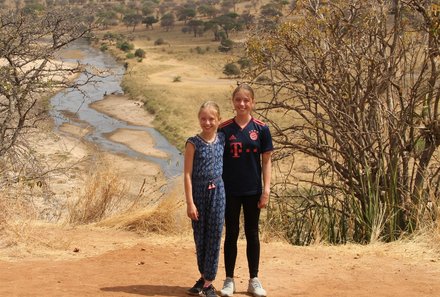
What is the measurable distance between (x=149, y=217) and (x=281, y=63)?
263 centimetres

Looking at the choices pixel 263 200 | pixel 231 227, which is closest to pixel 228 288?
pixel 231 227

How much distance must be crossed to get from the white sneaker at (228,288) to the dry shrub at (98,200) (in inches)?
138

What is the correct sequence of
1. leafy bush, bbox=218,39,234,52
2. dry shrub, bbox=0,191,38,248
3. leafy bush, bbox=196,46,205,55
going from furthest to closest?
leafy bush, bbox=196,46,205,55
leafy bush, bbox=218,39,234,52
dry shrub, bbox=0,191,38,248

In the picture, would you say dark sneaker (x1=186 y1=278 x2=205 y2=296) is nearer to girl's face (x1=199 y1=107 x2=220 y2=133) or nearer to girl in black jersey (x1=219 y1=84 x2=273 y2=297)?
girl in black jersey (x1=219 y1=84 x2=273 y2=297)

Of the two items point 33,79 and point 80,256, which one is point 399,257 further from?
point 33,79

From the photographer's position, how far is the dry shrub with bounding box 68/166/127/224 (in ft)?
26.5

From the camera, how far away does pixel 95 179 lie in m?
8.25

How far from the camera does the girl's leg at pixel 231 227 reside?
4.66 metres

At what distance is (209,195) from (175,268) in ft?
3.98

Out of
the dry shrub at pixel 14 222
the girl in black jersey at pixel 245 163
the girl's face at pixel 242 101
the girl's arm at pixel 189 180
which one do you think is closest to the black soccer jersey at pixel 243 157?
the girl in black jersey at pixel 245 163

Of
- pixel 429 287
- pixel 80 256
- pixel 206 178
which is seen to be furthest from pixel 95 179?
pixel 429 287

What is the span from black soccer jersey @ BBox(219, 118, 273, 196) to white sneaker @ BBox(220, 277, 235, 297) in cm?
67

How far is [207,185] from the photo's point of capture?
4.57 metres

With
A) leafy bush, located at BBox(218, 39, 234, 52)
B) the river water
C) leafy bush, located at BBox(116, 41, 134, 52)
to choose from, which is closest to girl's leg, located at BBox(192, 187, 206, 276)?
the river water
